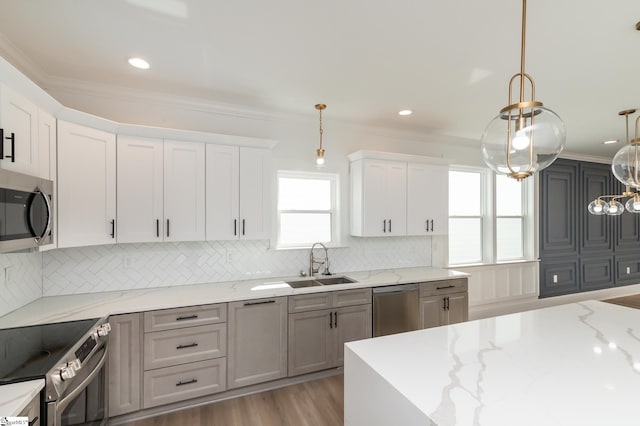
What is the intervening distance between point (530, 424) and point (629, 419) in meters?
0.35

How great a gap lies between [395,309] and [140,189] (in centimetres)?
Answer: 275

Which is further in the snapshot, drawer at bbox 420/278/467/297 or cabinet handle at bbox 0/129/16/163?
drawer at bbox 420/278/467/297

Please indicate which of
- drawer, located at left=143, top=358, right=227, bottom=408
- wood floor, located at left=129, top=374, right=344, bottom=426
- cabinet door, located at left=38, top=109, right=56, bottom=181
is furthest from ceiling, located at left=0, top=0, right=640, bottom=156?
wood floor, located at left=129, top=374, right=344, bottom=426

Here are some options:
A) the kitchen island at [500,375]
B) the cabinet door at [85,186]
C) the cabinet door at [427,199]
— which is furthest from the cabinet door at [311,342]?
the cabinet door at [85,186]

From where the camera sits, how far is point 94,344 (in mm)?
1879

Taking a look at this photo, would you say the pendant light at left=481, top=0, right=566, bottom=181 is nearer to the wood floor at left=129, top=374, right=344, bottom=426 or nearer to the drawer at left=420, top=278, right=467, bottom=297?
the wood floor at left=129, top=374, right=344, bottom=426

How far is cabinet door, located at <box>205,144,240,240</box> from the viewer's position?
111 inches

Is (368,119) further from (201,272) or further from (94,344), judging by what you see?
(94,344)

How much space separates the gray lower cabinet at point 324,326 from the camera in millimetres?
2844

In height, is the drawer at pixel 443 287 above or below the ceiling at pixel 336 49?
below

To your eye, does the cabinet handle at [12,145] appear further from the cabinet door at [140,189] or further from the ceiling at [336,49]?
the cabinet door at [140,189]

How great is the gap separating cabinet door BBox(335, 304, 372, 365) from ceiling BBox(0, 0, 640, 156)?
2142 mm

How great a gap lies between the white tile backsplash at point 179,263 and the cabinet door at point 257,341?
60 centimetres

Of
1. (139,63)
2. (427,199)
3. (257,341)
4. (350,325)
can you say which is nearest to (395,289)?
(350,325)
